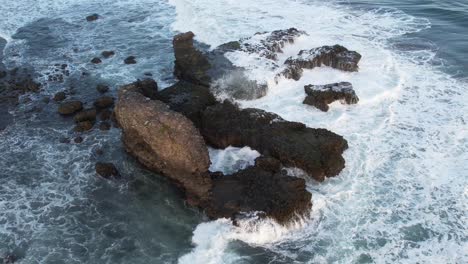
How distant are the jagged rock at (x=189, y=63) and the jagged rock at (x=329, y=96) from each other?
22.1 ft

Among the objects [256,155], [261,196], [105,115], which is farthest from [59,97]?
[261,196]

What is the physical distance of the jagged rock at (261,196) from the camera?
72.8 feet

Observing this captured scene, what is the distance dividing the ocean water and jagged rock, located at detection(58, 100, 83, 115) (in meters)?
0.55

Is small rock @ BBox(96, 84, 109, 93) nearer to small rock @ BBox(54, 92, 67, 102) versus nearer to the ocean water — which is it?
the ocean water

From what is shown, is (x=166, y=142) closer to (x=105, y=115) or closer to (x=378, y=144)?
(x=105, y=115)

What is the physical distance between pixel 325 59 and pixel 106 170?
16.8 metres

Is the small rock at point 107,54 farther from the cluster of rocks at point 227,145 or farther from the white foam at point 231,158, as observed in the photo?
the white foam at point 231,158

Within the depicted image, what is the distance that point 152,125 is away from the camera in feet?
80.7

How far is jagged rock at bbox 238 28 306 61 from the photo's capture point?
3500cm

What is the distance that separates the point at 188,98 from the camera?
29750 mm

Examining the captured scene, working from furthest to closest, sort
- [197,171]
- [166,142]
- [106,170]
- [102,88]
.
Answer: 1. [102,88]
2. [106,170]
3. [166,142]
4. [197,171]

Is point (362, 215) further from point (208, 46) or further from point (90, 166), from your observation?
point (208, 46)

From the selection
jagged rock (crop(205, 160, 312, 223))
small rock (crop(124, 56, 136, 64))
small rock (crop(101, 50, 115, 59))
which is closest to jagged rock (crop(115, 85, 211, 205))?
jagged rock (crop(205, 160, 312, 223))

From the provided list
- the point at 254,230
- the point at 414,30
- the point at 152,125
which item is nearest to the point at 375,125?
the point at 254,230
